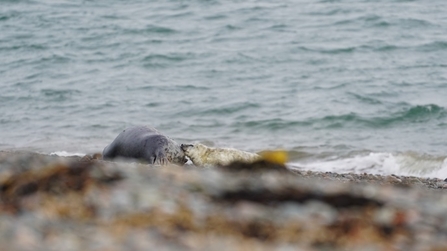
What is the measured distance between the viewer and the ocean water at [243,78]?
41.7 ft

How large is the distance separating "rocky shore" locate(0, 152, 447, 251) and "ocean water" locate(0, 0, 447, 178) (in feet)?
22.1

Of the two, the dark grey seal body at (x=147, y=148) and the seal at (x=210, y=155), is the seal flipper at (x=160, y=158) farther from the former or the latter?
the seal at (x=210, y=155)

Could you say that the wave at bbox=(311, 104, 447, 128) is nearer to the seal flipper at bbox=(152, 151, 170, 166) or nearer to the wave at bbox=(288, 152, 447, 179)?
the wave at bbox=(288, 152, 447, 179)

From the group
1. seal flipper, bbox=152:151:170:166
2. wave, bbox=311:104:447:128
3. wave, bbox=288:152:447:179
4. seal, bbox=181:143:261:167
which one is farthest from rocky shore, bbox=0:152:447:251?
wave, bbox=311:104:447:128

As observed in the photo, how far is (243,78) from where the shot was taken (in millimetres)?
16531

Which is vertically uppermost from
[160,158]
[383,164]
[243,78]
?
[160,158]

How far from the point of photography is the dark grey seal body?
908cm

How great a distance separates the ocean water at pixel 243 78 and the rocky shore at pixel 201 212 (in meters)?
6.74

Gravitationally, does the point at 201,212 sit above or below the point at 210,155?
above

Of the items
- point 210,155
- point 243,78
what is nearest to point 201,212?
point 210,155

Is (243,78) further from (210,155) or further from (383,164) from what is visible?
(210,155)

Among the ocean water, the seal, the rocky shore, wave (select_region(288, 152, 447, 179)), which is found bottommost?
the ocean water

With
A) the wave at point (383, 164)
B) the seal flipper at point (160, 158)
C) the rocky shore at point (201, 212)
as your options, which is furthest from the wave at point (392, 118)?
the rocky shore at point (201, 212)

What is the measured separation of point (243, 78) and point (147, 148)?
7.47 m
